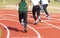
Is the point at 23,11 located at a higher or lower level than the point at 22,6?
lower

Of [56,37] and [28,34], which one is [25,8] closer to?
[28,34]

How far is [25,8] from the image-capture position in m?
14.5

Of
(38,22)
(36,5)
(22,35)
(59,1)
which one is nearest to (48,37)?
(22,35)

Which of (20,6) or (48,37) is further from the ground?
(20,6)

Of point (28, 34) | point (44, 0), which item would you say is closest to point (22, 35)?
point (28, 34)

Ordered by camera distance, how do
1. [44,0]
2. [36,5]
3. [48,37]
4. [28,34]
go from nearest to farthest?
[48,37], [28,34], [36,5], [44,0]

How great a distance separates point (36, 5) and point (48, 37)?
4.51m

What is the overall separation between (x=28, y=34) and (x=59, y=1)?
33592mm

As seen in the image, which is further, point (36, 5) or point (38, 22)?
point (38, 22)

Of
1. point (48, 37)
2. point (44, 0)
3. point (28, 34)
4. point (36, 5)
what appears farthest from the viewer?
point (44, 0)

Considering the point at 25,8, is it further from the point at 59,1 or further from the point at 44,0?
the point at 59,1

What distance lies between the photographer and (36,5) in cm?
1716

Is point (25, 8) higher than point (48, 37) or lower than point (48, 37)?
higher

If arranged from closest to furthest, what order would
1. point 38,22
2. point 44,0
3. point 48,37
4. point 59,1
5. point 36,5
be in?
point 48,37, point 36,5, point 38,22, point 44,0, point 59,1
